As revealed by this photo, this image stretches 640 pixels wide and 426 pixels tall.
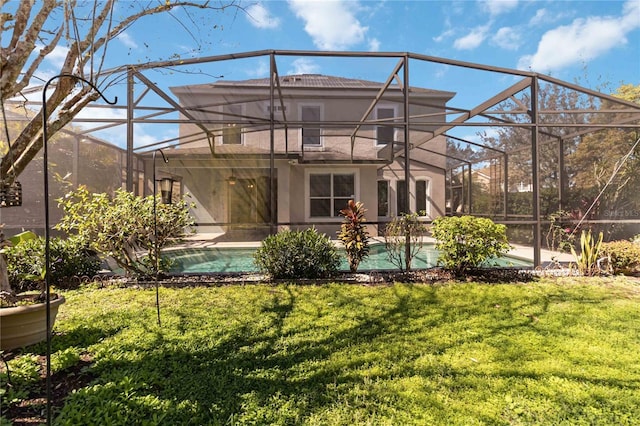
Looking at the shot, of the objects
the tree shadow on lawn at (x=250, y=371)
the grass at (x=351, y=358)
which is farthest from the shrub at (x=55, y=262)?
the tree shadow on lawn at (x=250, y=371)

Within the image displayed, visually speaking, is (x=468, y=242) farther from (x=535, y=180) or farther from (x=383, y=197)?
(x=383, y=197)

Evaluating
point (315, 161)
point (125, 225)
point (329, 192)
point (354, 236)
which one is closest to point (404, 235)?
point (354, 236)

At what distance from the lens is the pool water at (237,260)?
22.9 feet

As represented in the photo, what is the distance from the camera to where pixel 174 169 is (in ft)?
38.6

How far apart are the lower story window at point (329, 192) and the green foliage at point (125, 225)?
728 centimetres

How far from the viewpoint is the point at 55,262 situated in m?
5.18

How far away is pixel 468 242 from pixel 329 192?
24.5 ft

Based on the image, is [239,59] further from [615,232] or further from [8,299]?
[615,232]

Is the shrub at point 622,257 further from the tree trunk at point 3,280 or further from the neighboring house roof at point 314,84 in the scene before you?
the tree trunk at point 3,280

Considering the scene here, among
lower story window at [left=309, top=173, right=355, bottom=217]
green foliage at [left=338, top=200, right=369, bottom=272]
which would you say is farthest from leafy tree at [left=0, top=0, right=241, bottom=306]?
lower story window at [left=309, top=173, right=355, bottom=217]

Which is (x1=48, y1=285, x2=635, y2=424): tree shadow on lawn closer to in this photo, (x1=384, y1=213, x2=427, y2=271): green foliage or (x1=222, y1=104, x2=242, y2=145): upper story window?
(x1=384, y1=213, x2=427, y2=271): green foliage

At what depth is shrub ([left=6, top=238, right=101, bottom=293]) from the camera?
16.3 feet

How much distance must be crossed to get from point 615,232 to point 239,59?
9.79 metres

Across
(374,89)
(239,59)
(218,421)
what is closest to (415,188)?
(374,89)
